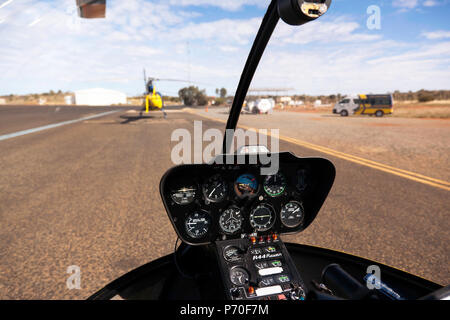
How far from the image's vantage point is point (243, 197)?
2400mm

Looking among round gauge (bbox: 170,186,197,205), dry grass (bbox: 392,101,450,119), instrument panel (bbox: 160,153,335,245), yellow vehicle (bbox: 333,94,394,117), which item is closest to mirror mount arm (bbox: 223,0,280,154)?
instrument panel (bbox: 160,153,335,245)

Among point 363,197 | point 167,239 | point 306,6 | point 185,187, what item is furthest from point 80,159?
point 306,6

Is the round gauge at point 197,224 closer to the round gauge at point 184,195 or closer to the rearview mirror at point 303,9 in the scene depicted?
the round gauge at point 184,195

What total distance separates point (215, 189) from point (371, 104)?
3497 centimetres

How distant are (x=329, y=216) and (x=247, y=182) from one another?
2206 mm

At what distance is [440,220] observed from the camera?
3.88 m

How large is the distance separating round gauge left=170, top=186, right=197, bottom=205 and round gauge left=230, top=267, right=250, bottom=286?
0.66 meters

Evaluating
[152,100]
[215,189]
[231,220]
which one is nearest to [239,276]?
[231,220]

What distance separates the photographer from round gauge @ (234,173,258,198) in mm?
2387

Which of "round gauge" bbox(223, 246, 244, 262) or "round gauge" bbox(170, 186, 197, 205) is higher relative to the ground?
"round gauge" bbox(170, 186, 197, 205)

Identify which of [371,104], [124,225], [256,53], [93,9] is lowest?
[124,225]

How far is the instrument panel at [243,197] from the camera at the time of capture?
2.25m

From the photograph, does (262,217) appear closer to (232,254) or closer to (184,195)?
(232,254)

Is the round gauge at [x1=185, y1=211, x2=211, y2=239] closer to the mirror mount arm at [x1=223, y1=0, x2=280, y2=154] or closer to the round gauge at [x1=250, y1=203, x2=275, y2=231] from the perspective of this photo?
the round gauge at [x1=250, y1=203, x2=275, y2=231]
